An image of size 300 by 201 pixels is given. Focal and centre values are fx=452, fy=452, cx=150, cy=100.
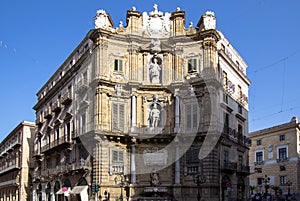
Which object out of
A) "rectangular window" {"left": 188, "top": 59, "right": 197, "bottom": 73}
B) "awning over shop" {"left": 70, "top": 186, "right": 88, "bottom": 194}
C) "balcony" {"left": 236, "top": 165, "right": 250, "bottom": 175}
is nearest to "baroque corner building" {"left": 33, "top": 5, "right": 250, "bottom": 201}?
"rectangular window" {"left": 188, "top": 59, "right": 197, "bottom": 73}

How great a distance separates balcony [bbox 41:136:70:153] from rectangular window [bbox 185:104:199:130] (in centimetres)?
1053

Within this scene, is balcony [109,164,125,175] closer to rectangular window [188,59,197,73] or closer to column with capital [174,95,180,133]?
column with capital [174,95,180,133]

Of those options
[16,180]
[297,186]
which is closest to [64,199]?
[16,180]

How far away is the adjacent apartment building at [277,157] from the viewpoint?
2135 inches

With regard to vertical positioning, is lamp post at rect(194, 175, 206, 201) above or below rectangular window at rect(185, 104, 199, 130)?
below

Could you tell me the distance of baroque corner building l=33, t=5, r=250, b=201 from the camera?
33125 mm

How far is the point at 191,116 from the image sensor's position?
3434cm

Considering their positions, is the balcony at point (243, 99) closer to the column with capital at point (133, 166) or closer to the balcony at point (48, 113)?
the column with capital at point (133, 166)

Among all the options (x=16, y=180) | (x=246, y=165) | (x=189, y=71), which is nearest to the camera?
(x=189, y=71)

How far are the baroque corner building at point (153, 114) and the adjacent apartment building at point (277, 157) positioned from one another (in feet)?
61.5

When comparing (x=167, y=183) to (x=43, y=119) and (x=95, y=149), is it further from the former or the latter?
(x=43, y=119)

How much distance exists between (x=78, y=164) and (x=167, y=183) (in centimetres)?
709

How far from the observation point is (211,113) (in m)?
33.4

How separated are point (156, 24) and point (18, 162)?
33.0 m
